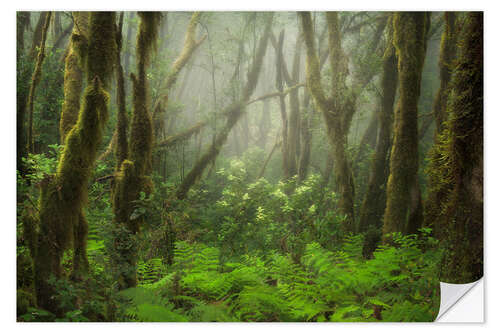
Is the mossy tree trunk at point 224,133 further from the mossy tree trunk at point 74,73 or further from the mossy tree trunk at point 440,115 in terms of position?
the mossy tree trunk at point 440,115

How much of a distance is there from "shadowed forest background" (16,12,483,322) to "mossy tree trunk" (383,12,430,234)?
0.02 meters

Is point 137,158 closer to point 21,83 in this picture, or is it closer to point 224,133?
point 224,133

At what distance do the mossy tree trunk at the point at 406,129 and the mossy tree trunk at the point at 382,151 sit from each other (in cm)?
6

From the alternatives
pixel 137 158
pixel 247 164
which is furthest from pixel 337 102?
pixel 137 158

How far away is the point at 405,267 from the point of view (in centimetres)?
287

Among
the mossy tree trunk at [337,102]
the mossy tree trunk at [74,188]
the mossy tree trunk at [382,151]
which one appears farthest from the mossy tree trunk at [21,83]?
the mossy tree trunk at [382,151]

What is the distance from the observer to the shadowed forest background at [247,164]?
9.07 feet

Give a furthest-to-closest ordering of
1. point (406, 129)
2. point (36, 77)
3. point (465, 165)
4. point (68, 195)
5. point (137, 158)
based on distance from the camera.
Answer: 1. point (406, 129)
2. point (137, 158)
3. point (36, 77)
4. point (465, 165)
5. point (68, 195)

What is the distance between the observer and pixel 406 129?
10.9ft

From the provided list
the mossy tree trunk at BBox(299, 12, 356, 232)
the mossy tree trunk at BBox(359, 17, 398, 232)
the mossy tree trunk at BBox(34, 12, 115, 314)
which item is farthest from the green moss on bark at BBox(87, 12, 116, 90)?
the mossy tree trunk at BBox(359, 17, 398, 232)

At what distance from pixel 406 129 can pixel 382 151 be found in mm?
349
